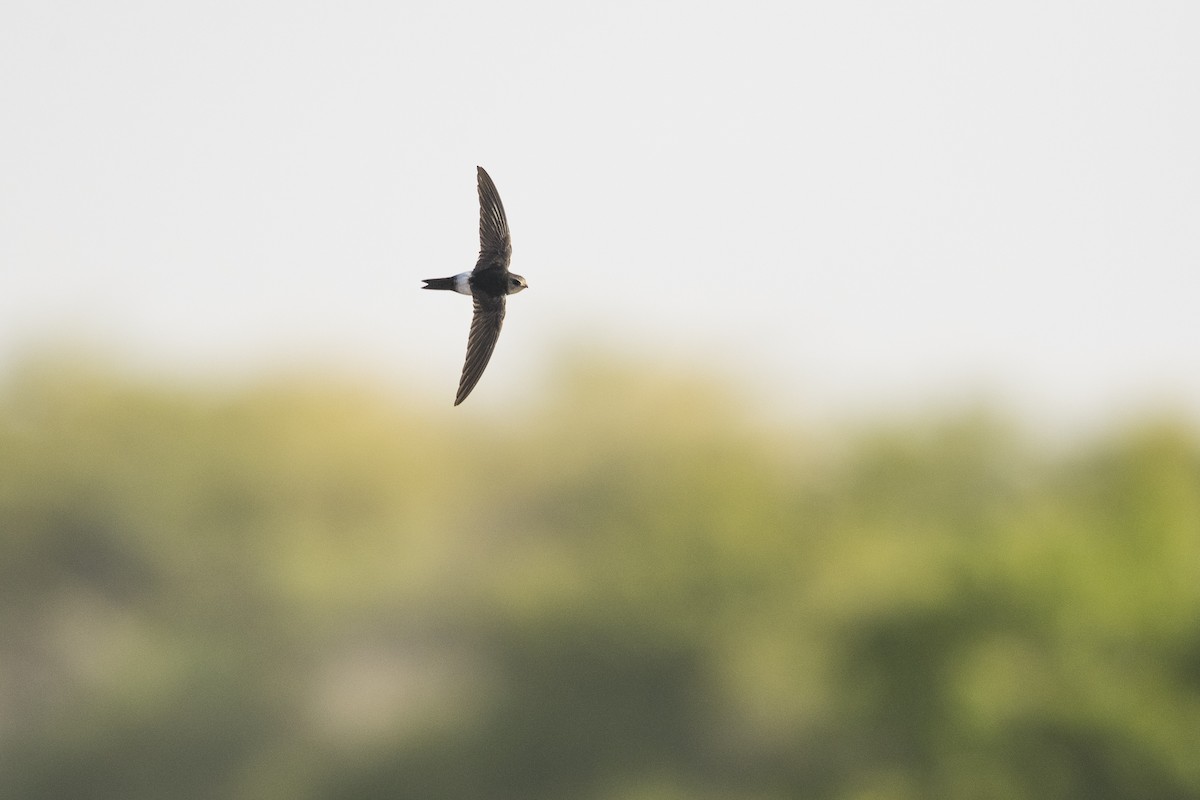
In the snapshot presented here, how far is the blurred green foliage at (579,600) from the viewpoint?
90.4 ft

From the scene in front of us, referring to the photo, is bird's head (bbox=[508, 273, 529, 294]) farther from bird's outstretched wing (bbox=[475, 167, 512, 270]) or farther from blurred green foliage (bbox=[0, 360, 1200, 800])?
blurred green foliage (bbox=[0, 360, 1200, 800])

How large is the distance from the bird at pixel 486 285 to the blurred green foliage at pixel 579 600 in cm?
1903

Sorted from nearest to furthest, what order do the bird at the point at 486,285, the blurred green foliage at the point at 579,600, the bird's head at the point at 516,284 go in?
the bird at the point at 486,285, the bird's head at the point at 516,284, the blurred green foliage at the point at 579,600

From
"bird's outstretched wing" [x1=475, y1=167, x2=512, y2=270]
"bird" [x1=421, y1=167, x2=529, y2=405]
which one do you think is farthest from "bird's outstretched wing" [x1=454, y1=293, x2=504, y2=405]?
"bird's outstretched wing" [x1=475, y1=167, x2=512, y2=270]

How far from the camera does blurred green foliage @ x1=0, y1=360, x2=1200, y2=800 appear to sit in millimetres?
27547

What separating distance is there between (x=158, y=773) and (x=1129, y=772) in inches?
988

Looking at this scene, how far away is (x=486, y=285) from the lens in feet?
22.2

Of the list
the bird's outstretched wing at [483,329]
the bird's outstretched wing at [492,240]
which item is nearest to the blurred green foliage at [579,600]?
the bird's outstretched wing at [492,240]

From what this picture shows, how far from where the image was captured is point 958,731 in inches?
1080

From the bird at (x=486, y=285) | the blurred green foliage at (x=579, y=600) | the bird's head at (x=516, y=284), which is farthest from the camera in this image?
the blurred green foliage at (x=579, y=600)

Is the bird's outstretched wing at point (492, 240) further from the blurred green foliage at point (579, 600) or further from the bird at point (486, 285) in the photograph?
the blurred green foliage at point (579, 600)

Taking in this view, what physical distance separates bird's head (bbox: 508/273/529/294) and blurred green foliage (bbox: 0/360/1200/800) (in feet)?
62.7

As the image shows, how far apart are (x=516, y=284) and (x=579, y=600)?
36142 millimetres

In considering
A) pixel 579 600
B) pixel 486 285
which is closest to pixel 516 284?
pixel 486 285
